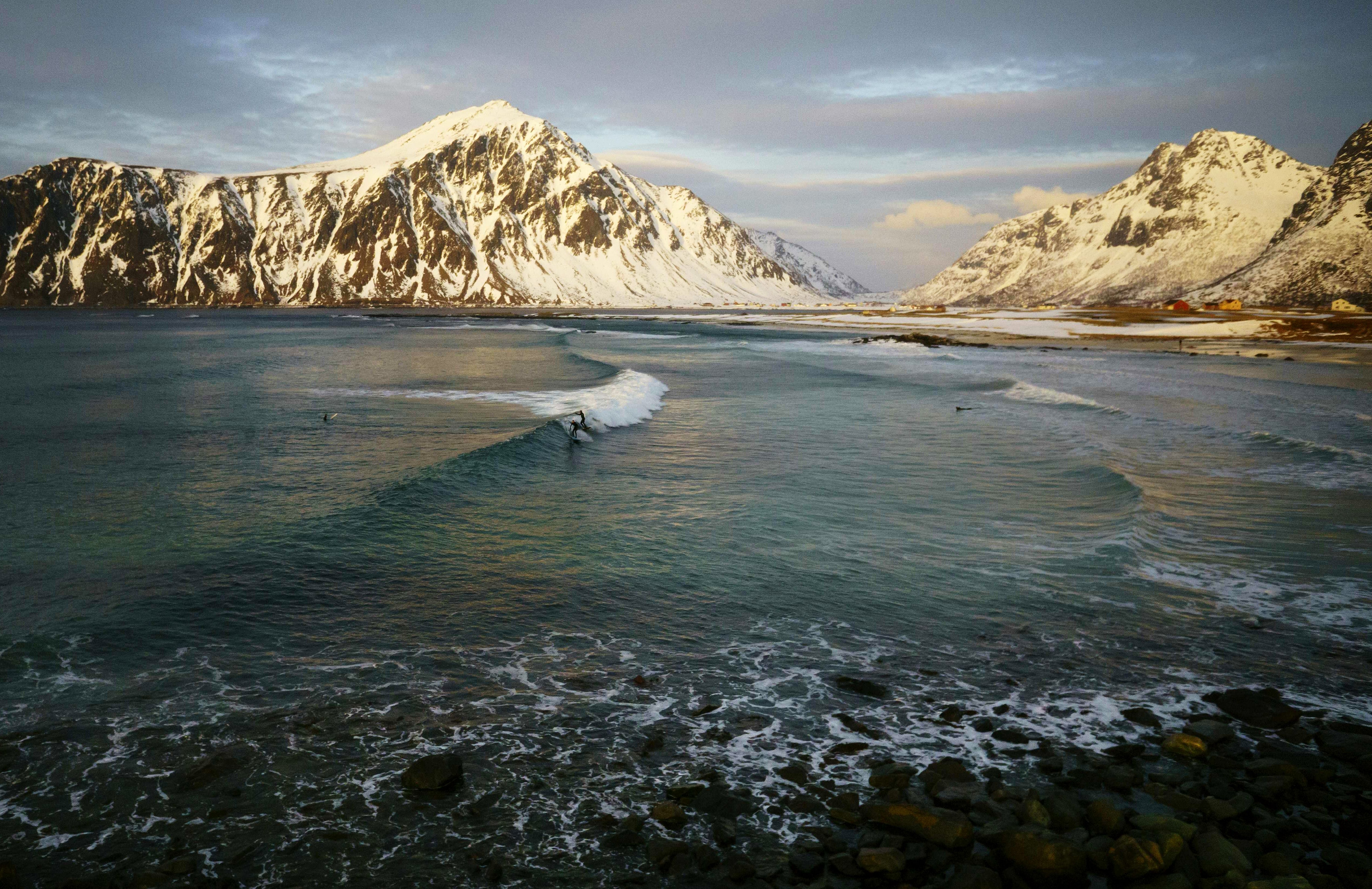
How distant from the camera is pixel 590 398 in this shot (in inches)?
1494

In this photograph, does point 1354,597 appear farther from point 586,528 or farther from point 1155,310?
point 1155,310

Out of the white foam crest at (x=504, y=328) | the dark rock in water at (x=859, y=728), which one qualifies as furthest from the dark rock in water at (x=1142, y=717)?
the white foam crest at (x=504, y=328)

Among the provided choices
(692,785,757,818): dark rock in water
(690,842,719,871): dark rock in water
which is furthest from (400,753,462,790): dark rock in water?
(690,842,719,871): dark rock in water

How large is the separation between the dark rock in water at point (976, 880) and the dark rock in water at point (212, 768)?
22.5ft

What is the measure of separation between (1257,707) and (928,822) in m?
A: 5.02

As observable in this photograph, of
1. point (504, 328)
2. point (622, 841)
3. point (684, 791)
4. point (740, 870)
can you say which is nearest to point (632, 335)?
point (504, 328)

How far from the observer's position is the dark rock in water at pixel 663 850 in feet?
21.3

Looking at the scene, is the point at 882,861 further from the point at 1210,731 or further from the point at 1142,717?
the point at 1210,731

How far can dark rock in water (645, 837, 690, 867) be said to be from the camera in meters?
6.50

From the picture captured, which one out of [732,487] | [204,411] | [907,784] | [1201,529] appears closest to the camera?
[907,784]

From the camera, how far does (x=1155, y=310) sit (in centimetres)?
17050

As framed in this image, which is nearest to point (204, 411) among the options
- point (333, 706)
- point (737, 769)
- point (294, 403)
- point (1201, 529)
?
point (294, 403)

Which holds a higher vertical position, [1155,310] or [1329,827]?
[1155,310]

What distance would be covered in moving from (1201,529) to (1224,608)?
16.1ft
